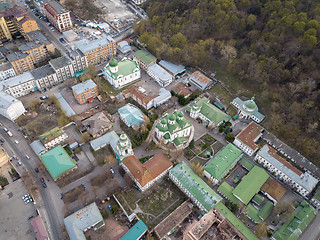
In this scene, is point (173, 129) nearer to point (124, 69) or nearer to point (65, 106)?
point (124, 69)

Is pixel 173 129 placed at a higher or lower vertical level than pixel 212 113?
higher

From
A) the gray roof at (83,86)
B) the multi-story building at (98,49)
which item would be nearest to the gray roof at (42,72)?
the gray roof at (83,86)

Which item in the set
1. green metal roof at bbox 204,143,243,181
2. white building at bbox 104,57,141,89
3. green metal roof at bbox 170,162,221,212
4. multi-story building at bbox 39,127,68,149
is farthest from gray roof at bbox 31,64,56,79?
green metal roof at bbox 204,143,243,181

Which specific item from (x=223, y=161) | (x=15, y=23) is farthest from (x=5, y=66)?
(x=223, y=161)

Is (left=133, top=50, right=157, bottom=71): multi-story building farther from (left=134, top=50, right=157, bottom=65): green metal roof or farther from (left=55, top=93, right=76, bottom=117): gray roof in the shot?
(left=55, top=93, right=76, bottom=117): gray roof

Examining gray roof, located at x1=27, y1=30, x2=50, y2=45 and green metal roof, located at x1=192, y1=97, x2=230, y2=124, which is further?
gray roof, located at x1=27, y1=30, x2=50, y2=45

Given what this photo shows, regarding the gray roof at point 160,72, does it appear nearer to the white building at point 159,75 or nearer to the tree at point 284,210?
the white building at point 159,75
